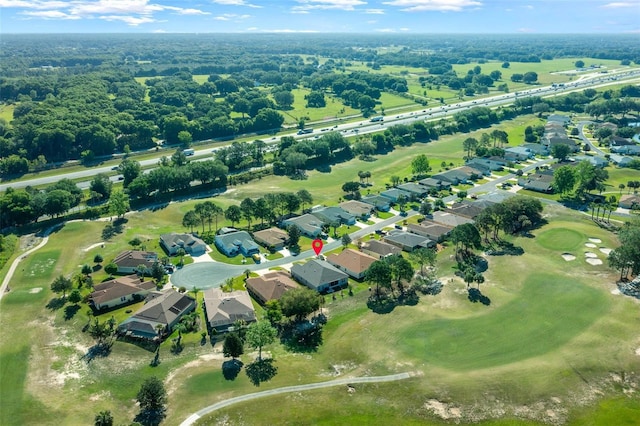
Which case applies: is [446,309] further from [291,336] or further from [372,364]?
[291,336]

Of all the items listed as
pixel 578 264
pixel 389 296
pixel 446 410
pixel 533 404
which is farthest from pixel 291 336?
pixel 578 264

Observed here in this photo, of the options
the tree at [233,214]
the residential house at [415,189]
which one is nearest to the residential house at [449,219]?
the residential house at [415,189]

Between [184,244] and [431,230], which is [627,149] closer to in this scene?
[431,230]

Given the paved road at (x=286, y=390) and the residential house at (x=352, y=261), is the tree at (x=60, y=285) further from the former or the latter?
the residential house at (x=352, y=261)

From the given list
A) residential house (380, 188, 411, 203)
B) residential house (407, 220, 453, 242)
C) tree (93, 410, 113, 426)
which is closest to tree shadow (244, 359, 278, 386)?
tree (93, 410, 113, 426)

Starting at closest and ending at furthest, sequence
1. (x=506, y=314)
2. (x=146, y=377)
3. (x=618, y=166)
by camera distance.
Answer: (x=146, y=377) → (x=506, y=314) → (x=618, y=166)

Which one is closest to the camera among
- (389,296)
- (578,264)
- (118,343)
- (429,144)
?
(118,343)

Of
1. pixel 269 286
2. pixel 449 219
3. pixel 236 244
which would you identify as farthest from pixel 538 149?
pixel 269 286
